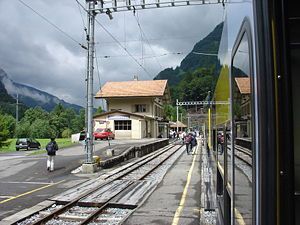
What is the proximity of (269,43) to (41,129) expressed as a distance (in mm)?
103423

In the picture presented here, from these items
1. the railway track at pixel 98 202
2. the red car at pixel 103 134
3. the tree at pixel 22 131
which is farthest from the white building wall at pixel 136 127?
the tree at pixel 22 131

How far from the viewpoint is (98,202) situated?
1065 cm

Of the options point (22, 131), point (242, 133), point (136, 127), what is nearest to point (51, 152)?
point (242, 133)

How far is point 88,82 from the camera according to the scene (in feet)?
61.9

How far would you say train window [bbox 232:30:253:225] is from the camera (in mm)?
2002

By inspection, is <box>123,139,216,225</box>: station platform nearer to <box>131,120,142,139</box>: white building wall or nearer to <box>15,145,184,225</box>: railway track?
<box>15,145,184,225</box>: railway track

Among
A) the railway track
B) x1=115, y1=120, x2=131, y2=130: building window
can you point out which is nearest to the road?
the railway track

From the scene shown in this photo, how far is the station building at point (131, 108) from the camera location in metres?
53.8

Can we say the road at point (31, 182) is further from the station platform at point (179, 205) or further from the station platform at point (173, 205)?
the station platform at point (179, 205)

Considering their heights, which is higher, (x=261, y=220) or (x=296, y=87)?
(x=296, y=87)

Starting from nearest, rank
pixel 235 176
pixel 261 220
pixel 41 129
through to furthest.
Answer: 1. pixel 261 220
2. pixel 235 176
3. pixel 41 129

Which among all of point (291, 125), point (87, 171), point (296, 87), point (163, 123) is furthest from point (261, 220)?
point (163, 123)

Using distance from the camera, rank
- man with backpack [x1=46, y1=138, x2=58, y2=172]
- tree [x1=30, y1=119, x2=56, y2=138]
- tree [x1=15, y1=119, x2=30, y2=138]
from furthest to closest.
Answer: tree [x1=30, y1=119, x2=56, y2=138]
tree [x1=15, y1=119, x2=30, y2=138]
man with backpack [x1=46, y1=138, x2=58, y2=172]

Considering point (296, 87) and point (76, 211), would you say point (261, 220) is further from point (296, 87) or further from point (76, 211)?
point (76, 211)
